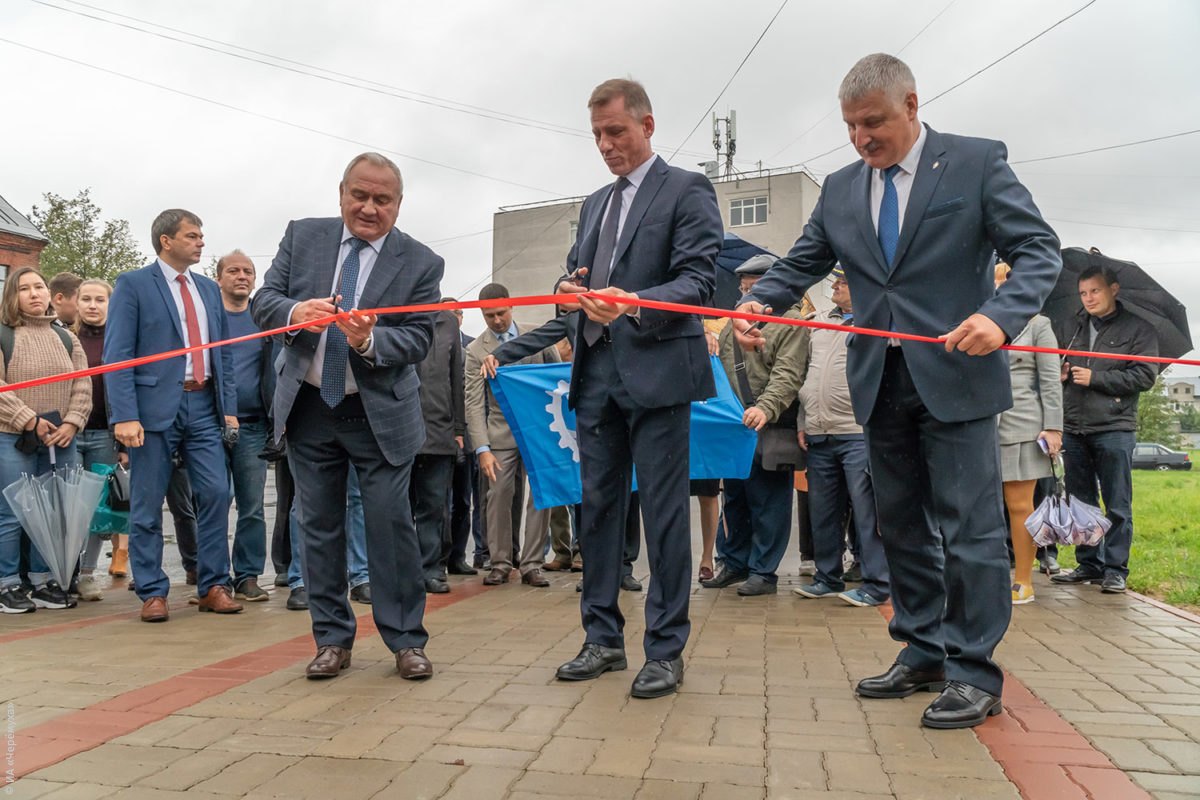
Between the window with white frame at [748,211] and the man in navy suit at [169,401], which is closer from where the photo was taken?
the man in navy suit at [169,401]

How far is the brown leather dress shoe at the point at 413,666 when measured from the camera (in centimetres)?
402

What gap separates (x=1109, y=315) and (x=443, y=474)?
16.3ft

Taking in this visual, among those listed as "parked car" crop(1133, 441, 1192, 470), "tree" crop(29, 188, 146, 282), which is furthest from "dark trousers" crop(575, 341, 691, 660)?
"parked car" crop(1133, 441, 1192, 470)

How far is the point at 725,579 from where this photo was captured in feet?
24.2

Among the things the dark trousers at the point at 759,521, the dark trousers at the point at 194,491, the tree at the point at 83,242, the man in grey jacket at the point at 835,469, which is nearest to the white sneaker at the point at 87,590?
the dark trousers at the point at 194,491

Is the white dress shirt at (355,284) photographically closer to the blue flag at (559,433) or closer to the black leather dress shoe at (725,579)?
the blue flag at (559,433)

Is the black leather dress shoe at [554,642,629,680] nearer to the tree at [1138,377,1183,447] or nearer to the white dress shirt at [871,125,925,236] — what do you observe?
the white dress shirt at [871,125,925,236]

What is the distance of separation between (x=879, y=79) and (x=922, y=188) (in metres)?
0.42

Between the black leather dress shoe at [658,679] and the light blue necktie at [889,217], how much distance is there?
5.68 ft

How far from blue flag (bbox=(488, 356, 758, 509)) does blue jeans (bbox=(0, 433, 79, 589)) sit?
10.1ft

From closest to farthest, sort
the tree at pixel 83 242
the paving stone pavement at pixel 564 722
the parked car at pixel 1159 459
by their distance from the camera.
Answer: the paving stone pavement at pixel 564 722
the tree at pixel 83 242
the parked car at pixel 1159 459

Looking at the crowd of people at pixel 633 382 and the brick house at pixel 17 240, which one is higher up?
the brick house at pixel 17 240

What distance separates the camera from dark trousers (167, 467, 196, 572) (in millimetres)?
7027

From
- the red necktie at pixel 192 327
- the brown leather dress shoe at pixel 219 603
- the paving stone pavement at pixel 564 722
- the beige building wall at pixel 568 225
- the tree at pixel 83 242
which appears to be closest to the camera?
the paving stone pavement at pixel 564 722
